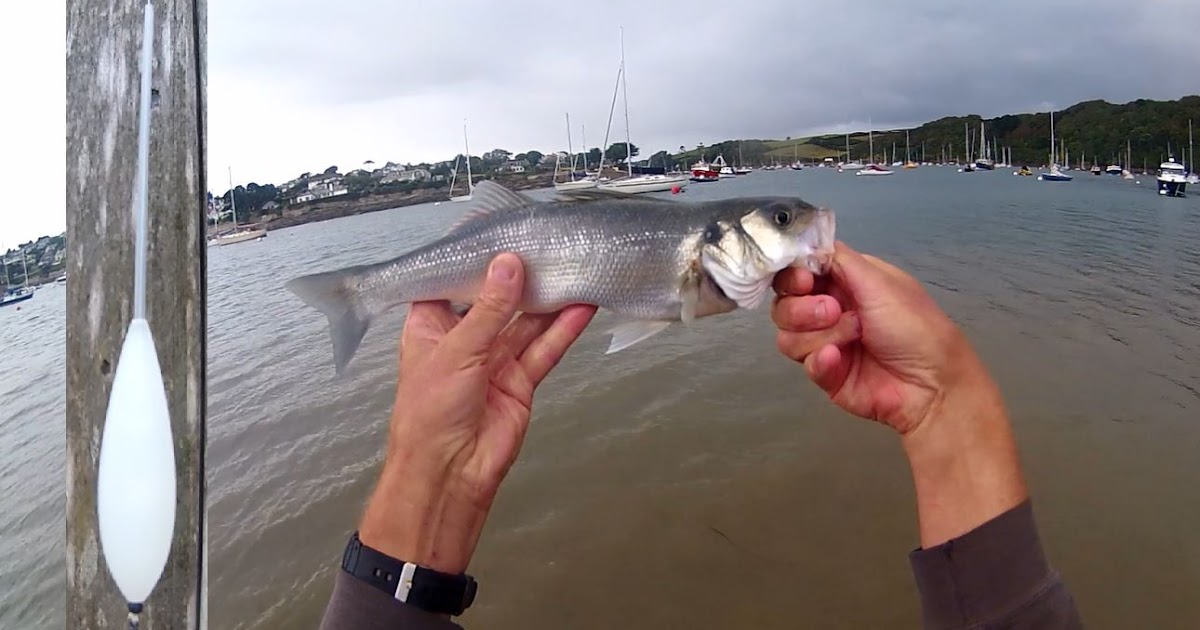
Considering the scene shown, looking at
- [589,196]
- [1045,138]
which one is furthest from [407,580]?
[1045,138]

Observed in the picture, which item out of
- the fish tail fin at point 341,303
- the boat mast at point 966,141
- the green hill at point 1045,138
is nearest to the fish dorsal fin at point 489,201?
the fish tail fin at point 341,303

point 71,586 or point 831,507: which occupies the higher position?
point 71,586

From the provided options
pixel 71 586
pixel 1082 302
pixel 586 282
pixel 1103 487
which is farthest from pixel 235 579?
pixel 1082 302

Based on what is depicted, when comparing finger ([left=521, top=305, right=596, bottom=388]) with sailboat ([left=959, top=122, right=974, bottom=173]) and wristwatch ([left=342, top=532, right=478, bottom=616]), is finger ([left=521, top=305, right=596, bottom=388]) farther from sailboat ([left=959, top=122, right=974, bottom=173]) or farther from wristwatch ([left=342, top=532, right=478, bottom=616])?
sailboat ([left=959, top=122, right=974, bottom=173])

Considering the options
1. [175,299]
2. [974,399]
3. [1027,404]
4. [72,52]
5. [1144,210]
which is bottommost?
[1027,404]

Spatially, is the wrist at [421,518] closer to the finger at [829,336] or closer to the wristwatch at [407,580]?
the wristwatch at [407,580]

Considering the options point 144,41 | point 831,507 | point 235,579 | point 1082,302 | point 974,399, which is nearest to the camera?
point 974,399

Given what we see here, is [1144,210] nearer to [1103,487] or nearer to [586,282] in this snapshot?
[1103,487]
